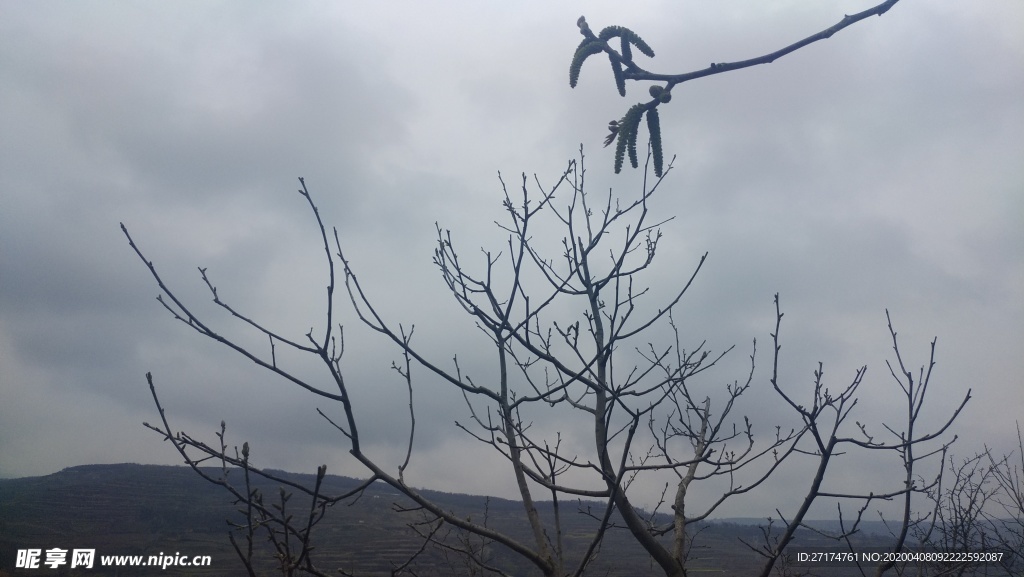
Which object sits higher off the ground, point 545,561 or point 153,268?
point 153,268

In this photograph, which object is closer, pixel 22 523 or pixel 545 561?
pixel 545 561

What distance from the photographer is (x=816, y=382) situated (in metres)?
4.16

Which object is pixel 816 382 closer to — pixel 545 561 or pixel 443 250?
pixel 545 561

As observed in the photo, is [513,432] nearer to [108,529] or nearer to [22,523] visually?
[22,523]

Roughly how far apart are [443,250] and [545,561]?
2459 mm

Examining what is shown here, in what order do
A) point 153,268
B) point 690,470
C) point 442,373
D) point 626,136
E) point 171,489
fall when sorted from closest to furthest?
point 626,136
point 153,268
point 442,373
point 690,470
point 171,489

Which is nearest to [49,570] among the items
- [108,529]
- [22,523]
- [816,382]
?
[22,523]

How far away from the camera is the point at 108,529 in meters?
33.8

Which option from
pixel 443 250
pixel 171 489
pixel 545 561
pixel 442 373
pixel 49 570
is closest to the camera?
pixel 442 373

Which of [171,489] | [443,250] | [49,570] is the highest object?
[443,250]

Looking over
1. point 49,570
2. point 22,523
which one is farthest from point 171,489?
point 49,570

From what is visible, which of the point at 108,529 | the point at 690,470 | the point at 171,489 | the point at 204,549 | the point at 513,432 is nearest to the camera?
the point at 513,432

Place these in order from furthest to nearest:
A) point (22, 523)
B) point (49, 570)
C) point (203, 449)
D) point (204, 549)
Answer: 1. point (22, 523)
2. point (204, 549)
3. point (49, 570)
4. point (203, 449)

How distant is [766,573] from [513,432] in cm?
189
